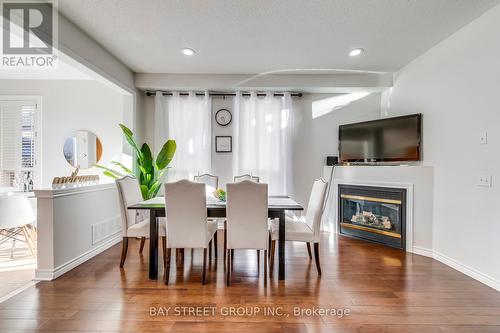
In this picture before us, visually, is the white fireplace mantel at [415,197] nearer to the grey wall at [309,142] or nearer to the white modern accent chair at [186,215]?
the grey wall at [309,142]

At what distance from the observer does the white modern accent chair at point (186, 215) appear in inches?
92.4

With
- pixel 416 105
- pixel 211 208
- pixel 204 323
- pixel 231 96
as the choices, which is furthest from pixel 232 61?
pixel 204 323

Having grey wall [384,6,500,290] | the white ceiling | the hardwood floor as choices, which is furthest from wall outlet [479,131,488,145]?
the hardwood floor

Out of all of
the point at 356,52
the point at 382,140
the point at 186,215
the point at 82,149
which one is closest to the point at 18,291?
the point at 186,215

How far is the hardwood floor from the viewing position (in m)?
1.83

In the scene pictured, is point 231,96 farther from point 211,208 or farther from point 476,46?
point 476,46

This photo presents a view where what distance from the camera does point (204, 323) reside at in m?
1.84

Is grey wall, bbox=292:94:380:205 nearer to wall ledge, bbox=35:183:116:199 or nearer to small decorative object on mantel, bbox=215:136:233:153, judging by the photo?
small decorative object on mantel, bbox=215:136:233:153

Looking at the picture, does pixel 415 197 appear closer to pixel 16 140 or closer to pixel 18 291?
pixel 18 291

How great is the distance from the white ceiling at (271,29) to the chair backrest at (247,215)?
68.7 inches

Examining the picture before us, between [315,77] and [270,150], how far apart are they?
145 cm

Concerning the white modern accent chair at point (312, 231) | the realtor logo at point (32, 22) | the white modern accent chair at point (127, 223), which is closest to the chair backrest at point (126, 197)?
the white modern accent chair at point (127, 223)

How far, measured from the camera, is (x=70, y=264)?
2.72 metres

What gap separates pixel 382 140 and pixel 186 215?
3126 mm
